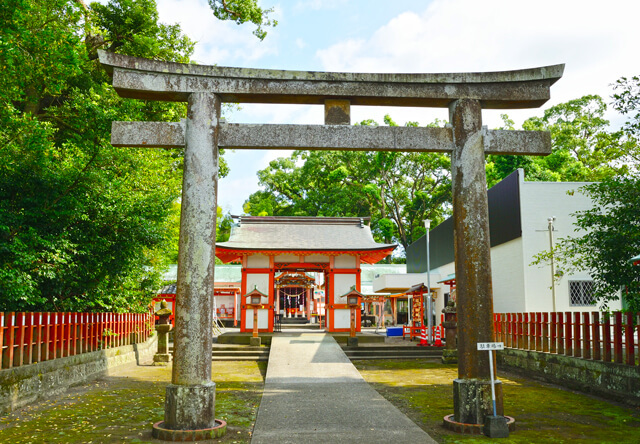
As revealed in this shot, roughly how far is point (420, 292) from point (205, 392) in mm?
15927

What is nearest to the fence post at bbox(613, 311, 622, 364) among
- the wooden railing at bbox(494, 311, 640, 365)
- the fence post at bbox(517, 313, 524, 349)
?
the wooden railing at bbox(494, 311, 640, 365)

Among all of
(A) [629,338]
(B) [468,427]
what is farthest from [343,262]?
(B) [468,427]

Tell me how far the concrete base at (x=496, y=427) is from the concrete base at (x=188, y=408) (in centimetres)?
362

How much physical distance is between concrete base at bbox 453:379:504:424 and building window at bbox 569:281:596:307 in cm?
1137

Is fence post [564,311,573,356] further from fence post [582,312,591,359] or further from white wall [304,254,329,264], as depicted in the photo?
white wall [304,254,329,264]

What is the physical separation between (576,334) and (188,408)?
868 centimetres

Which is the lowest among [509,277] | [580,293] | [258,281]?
[580,293]

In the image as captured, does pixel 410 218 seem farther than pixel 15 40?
Yes

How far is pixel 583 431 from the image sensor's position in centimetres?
694

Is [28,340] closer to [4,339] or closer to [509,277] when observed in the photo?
[4,339]

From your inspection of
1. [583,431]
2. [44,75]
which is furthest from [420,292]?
[44,75]

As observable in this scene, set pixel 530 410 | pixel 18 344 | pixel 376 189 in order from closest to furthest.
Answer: pixel 530 410, pixel 18 344, pixel 376 189

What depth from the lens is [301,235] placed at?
73.6 ft

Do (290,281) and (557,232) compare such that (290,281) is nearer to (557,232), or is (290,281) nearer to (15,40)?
(557,232)
